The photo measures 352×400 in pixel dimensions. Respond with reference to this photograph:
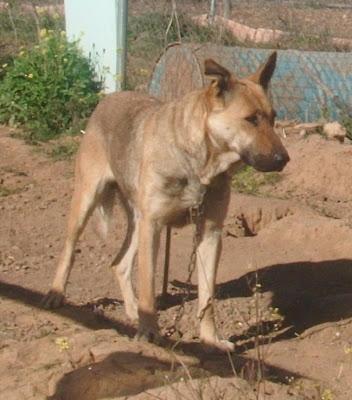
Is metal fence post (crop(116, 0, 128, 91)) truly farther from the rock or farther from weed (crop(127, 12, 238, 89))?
the rock

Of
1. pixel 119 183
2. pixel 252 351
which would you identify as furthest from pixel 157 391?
pixel 119 183

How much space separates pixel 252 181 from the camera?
9.60m

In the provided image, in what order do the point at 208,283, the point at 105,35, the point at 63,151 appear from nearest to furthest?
the point at 208,283 < the point at 63,151 < the point at 105,35

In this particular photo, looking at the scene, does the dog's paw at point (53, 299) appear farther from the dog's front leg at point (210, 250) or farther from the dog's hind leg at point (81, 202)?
the dog's front leg at point (210, 250)

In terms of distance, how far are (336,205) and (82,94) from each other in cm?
350

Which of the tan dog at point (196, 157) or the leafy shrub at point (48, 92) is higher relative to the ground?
the tan dog at point (196, 157)

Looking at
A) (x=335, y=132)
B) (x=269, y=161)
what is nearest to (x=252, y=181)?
(x=335, y=132)

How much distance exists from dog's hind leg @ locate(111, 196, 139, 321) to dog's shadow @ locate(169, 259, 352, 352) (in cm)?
32

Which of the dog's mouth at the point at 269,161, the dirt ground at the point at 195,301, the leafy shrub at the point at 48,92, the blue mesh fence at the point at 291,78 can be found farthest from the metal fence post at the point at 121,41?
the dog's mouth at the point at 269,161

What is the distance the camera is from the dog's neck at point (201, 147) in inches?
225

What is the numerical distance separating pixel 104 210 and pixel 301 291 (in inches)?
56.8

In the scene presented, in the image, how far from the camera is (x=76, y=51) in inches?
458

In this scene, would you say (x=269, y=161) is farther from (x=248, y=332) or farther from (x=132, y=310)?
(x=132, y=310)

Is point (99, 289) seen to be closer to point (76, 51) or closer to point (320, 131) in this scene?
point (320, 131)
